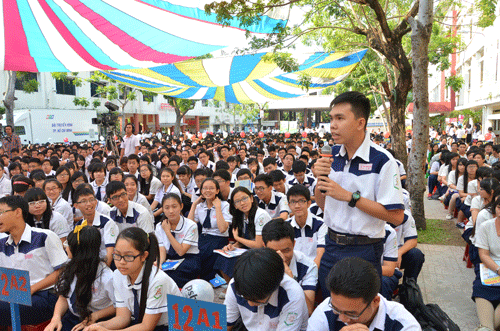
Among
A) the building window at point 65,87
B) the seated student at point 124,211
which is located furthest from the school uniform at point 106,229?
the building window at point 65,87

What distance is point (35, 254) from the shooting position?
3.13 metres

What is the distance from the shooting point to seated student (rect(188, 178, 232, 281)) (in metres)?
4.40

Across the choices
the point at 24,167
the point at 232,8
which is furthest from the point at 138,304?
the point at 24,167

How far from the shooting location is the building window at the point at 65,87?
24130 mm

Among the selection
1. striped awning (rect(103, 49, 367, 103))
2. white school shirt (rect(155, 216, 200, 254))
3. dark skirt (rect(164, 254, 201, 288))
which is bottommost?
dark skirt (rect(164, 254, 201, 288))

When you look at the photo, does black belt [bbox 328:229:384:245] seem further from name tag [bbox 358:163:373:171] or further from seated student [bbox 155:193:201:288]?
seated student [bbox 155:193:201:288]

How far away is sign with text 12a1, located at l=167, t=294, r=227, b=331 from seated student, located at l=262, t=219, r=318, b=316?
0.75 m

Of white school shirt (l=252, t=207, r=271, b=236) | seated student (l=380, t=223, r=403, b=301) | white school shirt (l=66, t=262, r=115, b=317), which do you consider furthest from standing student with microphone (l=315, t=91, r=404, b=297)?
white school shirt (l=252, t=207, r=271, b=236)

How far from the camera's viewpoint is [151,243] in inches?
106

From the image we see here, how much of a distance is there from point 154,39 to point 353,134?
5.22m

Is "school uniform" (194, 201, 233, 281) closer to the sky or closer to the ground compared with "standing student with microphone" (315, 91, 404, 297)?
closer to the ground

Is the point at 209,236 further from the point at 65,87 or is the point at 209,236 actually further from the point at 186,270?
the point at 65,87

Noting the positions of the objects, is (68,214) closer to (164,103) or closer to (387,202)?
(387,202)

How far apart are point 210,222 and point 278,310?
2381 mm
